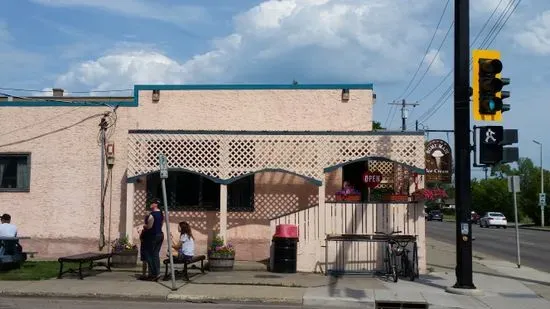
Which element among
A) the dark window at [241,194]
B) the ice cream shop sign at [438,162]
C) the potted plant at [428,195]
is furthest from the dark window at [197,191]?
the ice cream shop sign at [438,162]

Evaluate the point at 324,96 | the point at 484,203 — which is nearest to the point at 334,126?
the point at 324,96

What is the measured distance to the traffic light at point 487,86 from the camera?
41.4 ft

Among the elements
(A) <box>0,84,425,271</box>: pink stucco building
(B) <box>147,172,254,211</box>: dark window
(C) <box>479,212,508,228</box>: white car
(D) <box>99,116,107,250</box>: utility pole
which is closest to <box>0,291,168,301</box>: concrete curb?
(A) <box>0,84,425,271</box>: pink stucco building

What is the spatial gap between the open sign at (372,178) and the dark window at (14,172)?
9.57 metres

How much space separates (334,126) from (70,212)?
772 centimetres

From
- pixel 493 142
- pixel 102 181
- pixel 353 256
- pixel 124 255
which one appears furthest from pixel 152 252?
pixel 493 142

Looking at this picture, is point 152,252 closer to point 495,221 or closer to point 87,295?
point 87,295

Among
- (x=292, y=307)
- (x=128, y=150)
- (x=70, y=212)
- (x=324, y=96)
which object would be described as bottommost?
(x=292, y=307)

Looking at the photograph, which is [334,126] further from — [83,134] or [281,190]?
[83,134]

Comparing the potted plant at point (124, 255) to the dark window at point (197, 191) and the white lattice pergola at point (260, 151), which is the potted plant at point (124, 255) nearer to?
the white lattice pergola at point (260, 151)

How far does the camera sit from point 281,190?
17703 mm

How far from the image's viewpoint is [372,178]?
60.4 feet

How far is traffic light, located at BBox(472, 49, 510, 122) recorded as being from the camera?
1262 cm

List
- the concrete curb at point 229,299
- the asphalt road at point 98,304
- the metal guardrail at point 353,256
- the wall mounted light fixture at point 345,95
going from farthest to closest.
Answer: the wall mounted light fixture at point 345,95 → the metal guardrail at point 353,256 → the concrete curb at point 229,299 → the asphalt road at point 98,304
